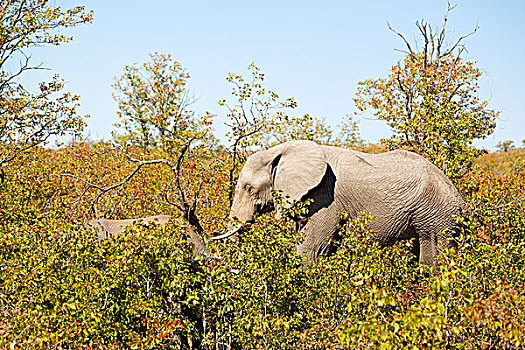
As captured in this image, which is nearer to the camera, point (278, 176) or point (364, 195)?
point (364, 195)

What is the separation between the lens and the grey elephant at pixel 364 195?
9609 mm

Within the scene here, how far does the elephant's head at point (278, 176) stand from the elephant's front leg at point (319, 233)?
0.98 feet

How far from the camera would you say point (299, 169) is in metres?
9.83

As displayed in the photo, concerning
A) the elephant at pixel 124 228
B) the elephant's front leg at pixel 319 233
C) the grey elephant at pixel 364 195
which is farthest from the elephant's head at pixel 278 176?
the elephant at pixel 124 228

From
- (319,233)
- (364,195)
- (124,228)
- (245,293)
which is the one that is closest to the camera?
(245,293)

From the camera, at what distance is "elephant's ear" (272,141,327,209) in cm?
968

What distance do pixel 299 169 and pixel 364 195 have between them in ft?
4.46

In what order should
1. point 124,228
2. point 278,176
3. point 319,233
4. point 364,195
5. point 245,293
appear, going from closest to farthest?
point 245,293 → point 124,228 → point 319,233 → point 364,195 → point 278,176

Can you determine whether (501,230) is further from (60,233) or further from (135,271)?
(60,233)

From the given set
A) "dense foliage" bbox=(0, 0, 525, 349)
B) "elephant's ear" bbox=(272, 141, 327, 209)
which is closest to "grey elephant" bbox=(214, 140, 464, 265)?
"elephant's ear" bbox=(272, 141, 327, 209)

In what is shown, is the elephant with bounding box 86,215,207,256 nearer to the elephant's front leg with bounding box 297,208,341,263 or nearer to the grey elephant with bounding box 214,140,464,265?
the grey elephant with bounding box 214,140,464,265

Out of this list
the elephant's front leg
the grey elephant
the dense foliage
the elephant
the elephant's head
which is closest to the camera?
the dense foliage

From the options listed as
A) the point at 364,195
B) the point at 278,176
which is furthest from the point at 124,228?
the point at 364,195

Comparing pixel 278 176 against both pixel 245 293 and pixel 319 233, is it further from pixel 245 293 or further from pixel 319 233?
pixel 245 293
